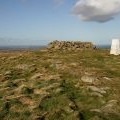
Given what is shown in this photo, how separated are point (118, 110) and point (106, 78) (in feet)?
26.0

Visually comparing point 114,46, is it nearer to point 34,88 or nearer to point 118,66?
point 118,66

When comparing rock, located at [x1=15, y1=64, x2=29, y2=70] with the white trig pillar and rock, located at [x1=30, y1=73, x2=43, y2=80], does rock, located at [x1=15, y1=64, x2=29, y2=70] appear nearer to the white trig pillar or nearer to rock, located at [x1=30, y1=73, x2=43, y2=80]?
rock, located at [x1=30, y1=73, x2=43, y2=80]

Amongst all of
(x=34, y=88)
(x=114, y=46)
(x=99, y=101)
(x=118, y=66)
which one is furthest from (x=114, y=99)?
(x=114, y=46)

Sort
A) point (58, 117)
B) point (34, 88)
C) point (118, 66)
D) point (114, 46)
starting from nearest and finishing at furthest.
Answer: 1. point (58, 117)
2. point (34, 88)
3. point (118, 66)
4. point (114, 46)

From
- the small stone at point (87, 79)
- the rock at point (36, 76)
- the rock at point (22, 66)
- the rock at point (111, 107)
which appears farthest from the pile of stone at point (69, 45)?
the rock at point (111, 107)

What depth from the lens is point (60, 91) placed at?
2261cm

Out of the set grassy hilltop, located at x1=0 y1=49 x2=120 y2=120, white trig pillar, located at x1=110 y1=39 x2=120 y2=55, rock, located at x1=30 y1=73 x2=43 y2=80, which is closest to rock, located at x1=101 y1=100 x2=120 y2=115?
grassy hilltop, located at x1=0 y1=49 x2=120 y2=120

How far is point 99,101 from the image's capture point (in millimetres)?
20641

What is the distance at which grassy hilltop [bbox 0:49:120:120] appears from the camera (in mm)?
18391

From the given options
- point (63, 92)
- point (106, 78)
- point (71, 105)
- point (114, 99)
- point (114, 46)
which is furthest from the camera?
point (114, 46)

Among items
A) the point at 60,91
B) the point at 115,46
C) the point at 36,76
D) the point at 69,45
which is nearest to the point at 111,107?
the point at 60,91

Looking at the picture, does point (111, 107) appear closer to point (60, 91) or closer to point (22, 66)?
point (60, 91)

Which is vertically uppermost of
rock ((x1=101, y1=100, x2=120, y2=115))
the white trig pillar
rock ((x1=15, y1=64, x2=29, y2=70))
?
the white trig pillar

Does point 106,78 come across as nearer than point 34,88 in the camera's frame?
No
